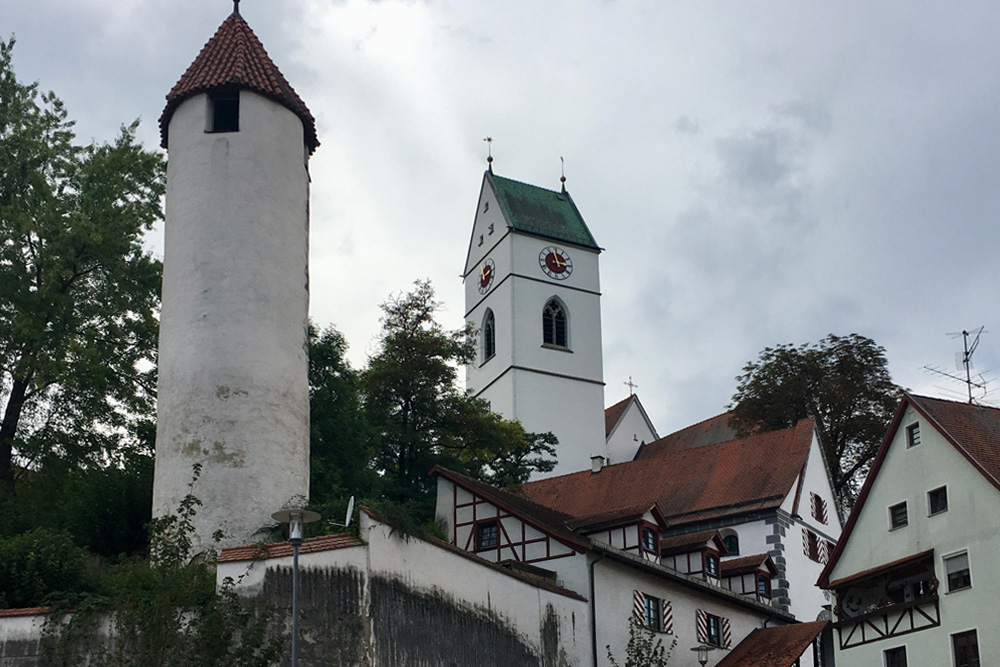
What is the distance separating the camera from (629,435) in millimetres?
70875

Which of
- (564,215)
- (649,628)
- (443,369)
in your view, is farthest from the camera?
(564,215)

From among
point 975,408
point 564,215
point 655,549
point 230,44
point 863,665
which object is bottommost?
point 863,665

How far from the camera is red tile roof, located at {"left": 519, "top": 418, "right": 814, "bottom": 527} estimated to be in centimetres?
4678

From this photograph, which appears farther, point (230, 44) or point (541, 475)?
point (541, 475)

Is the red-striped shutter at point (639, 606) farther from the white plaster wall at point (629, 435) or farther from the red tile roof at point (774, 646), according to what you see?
the white plaster wall at point (629, 435)

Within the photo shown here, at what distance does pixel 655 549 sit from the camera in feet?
127

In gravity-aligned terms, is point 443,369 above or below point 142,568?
above

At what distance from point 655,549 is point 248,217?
46.6 ft

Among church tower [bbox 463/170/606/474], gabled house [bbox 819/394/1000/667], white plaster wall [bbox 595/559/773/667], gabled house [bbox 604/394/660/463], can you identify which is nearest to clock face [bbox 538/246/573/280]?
church tower [bbox 463/170/606/474]

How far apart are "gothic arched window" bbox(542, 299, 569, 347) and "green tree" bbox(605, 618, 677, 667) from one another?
121 ft

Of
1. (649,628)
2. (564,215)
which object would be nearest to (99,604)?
(649,628)

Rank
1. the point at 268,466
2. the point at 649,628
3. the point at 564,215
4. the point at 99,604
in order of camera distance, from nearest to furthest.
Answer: the point at 99,604, the point at 268,466, the point at 649,628, the point at 564,215

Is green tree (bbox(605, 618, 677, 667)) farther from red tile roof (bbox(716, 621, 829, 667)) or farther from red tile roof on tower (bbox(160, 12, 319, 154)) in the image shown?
red tile roof on tower (bbox(160, 12, 319, 154))

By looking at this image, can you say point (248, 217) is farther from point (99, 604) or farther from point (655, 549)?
point (655, 549)
